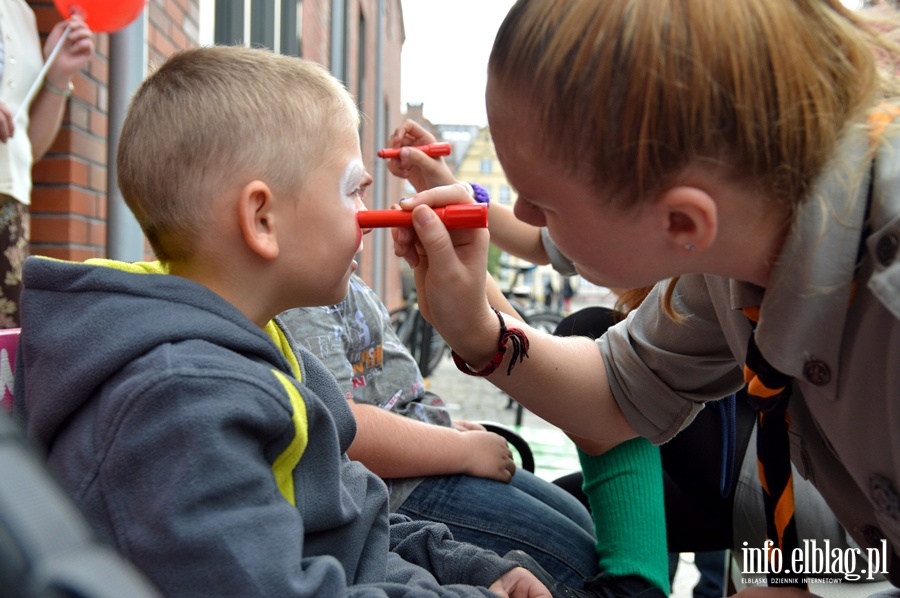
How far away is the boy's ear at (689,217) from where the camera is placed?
95cm

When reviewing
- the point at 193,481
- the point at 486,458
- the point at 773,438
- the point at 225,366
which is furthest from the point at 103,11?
the point at 773,438

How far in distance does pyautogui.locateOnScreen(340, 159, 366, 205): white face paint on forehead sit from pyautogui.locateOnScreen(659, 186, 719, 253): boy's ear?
1.58 feet

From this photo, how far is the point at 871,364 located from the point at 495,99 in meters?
0.59

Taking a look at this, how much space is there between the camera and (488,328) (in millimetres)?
1412

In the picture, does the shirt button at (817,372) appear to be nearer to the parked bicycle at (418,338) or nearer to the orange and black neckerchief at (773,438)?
the orange and black neckerchief at (773,438)

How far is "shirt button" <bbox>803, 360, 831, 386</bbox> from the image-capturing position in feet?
3.34

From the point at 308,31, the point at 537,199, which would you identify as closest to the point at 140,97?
the point at 537,199

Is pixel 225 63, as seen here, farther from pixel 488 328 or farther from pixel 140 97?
pixel 488 328

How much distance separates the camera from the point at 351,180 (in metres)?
1.22

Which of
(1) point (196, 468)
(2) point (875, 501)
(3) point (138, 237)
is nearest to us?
(1) point (196, 468)

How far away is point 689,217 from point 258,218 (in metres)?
0.60

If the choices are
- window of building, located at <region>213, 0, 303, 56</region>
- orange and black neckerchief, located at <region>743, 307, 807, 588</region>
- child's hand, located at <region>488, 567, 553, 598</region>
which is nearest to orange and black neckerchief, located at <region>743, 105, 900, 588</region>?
orange and black neckerchief, located at <region>743, 307, 807, 588</region>

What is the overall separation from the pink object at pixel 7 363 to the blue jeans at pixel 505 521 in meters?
0.76

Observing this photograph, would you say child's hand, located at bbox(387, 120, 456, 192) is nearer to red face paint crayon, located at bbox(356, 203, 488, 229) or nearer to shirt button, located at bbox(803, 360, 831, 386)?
red face paint crayon, located at bbox(356, 203, 488, 229)
